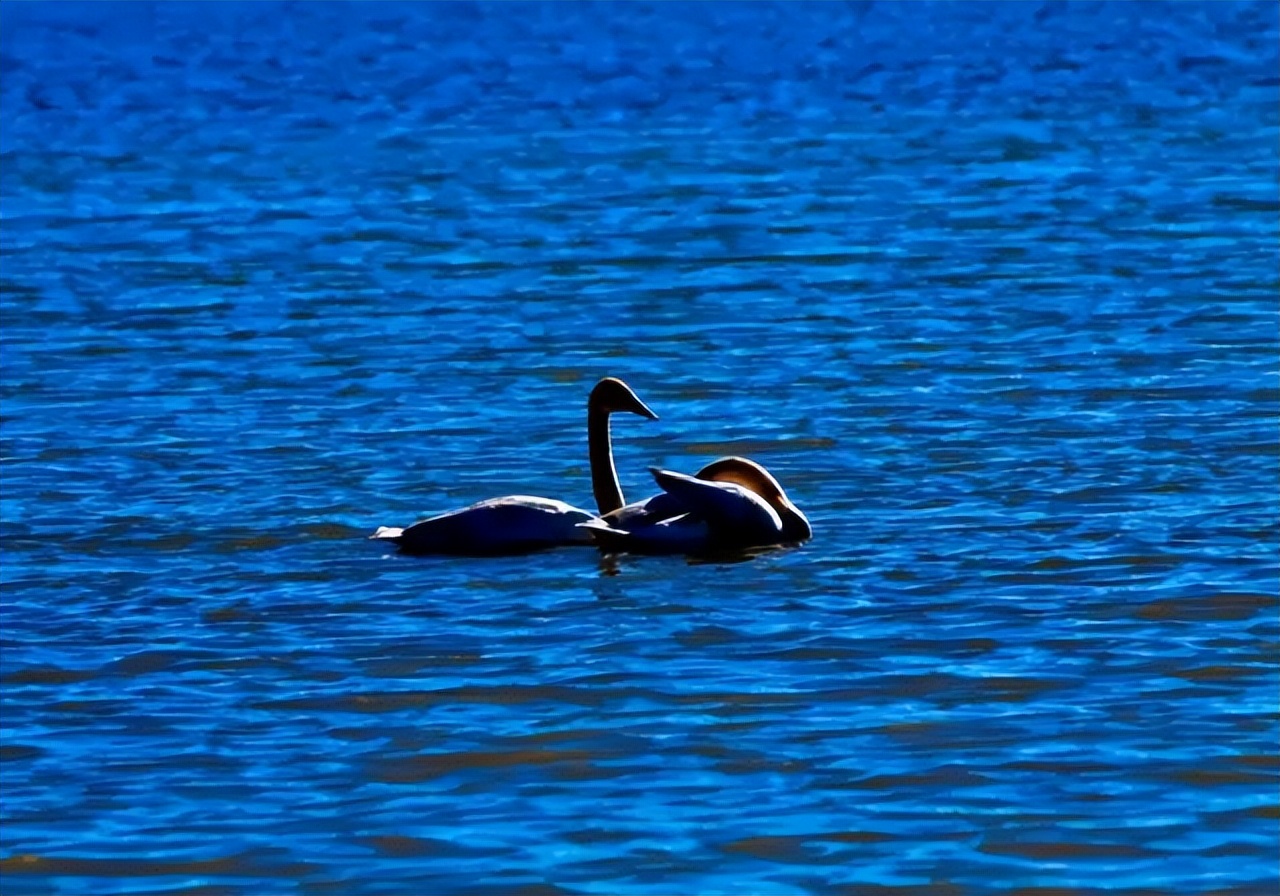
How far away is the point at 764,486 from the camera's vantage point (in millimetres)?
13359

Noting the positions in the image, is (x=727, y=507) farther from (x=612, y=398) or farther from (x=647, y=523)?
(x=612, y=398)

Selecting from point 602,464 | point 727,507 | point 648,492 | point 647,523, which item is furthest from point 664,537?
point 648,492

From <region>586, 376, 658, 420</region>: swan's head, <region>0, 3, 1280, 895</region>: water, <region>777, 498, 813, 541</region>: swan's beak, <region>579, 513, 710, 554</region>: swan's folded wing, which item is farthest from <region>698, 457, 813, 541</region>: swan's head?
<region>586, 376, 658, 420</region>: swan's head

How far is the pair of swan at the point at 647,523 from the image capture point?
13055mm

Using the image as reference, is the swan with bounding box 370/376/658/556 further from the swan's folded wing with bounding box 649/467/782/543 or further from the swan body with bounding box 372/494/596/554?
the swan's folded wing with bounding box 649/467/782/543

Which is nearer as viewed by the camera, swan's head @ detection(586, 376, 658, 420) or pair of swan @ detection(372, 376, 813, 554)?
pair of swan @ detection(372, 376, 813, 554)

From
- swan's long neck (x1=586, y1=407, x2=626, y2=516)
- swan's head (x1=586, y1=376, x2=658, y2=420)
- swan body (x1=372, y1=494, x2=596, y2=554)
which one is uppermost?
swan's head (x1=586, y1=376, x2=658, y2=420)

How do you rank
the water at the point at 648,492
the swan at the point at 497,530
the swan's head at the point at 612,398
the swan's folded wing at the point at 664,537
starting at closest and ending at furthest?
the water at the point at 648,492 → the swan at the point at 497,530 → the swan's folded wing at the point at 664,537 → the swan's head at the point at 612,398

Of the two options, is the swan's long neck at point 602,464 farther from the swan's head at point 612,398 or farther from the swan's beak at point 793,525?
the swan's beak at point 793,525

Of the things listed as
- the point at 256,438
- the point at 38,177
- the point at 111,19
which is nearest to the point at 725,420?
the point at 256,438

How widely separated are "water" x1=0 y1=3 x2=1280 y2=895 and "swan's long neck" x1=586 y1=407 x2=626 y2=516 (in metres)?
0.56

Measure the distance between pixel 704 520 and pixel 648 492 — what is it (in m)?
1.83

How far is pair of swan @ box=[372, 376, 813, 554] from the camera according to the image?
13.1 m

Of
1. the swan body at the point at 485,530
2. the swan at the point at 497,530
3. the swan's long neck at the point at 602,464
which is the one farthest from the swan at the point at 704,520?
the swan's long neck at the point at 602,464
